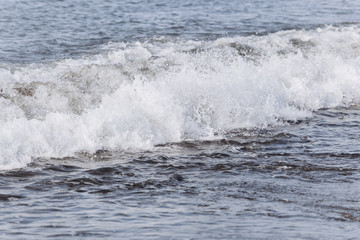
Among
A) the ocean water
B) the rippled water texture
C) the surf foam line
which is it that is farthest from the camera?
the rippled water texture

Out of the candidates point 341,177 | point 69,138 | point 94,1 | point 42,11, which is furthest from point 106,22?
point 341,177

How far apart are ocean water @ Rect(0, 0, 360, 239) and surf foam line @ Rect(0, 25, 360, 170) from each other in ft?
0.08

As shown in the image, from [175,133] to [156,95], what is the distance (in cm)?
80

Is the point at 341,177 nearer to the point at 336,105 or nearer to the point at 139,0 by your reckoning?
the point at 336,105

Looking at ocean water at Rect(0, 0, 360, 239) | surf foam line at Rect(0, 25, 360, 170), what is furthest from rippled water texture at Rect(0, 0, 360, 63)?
surf foam line at Rect(0, 25, 360, 170)

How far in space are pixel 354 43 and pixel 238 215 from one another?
10358mm

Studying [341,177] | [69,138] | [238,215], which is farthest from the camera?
[69,138]

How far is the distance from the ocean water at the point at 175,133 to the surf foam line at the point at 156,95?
25 millimetres

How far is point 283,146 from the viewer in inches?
329

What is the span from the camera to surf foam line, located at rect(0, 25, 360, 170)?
807 centimetres

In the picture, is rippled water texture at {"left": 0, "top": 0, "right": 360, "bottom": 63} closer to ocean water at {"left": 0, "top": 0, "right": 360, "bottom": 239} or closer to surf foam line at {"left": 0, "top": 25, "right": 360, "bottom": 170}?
ocean water at {"left": 0, "top": 0, "right": 360, "bottom": 239}

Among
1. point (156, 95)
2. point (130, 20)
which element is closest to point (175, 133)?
point (156, 95)

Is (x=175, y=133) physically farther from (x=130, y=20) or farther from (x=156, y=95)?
(x=130, y=20)

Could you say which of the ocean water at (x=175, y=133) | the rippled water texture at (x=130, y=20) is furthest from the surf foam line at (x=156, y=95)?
the rippled water texture at (x=130, y=20)
